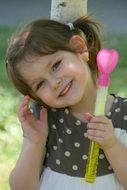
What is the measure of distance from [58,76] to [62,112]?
0.66 feet

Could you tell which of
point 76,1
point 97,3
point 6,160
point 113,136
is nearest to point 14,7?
point 97,3

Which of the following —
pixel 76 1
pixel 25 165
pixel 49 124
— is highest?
pixel 76 1

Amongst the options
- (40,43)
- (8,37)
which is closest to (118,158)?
(40,43)

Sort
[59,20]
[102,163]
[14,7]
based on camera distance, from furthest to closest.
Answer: [14,7], [59,20], [102,163]

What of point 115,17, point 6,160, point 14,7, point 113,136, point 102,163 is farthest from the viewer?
point 14,7

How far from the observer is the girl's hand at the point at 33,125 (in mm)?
2094

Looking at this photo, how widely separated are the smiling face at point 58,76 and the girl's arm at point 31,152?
127mm

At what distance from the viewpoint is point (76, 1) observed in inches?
92.0

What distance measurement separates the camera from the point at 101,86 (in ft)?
6.08

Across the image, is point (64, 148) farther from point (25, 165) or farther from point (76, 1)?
point (76, 1)

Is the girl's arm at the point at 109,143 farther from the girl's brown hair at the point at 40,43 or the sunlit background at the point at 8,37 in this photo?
the sunlit background at the point at 8,37

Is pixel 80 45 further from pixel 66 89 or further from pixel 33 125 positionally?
pixel 33 125

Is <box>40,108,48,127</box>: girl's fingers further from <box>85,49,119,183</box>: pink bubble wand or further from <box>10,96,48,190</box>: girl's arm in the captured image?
<box>85,49,119,183</box>: pink bubble wand

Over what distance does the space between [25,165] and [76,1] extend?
2.17ft
